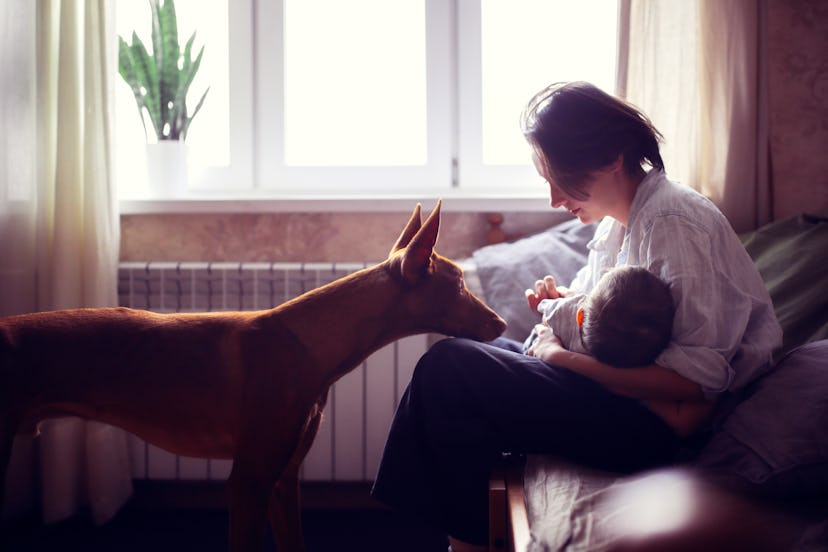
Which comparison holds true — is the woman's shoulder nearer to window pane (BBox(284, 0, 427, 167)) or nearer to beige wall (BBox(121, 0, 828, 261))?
beige wall (BBox(121, 0, 828, 261))

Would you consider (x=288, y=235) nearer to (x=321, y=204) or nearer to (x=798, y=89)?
(x=321, y=204)

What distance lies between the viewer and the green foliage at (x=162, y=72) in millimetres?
→ 2346

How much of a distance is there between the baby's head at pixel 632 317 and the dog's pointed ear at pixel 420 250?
1.06 feet

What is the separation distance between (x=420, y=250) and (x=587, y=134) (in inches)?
17.1

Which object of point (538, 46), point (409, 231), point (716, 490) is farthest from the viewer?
point (538, 46)

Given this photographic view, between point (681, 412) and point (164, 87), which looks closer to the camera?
point (681, 412)

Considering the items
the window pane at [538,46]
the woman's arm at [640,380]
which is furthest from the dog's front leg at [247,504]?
the window pane at [538,46]

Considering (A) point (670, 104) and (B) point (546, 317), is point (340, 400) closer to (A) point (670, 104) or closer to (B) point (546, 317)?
(B) point (546, 317)

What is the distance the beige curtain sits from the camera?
6.98ft

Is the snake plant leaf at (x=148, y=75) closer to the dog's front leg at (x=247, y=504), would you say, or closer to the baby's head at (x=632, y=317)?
the dog's front leg at (x=247, y=504)

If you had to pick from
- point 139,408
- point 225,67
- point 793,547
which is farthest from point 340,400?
point 793,547

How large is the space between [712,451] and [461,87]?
64.0 inches

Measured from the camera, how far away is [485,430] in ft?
4.51

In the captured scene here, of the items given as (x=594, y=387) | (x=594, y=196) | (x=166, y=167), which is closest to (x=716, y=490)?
(x=594, y=387)
